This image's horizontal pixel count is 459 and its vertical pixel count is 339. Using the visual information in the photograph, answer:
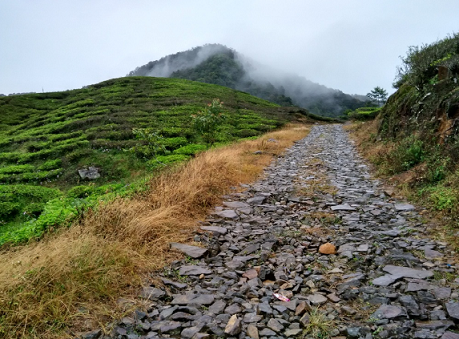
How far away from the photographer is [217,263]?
4539mm

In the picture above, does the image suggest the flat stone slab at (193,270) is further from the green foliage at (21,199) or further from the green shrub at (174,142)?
the green shrub at (174,142)

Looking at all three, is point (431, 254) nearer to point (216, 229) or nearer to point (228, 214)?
point (216, 229)

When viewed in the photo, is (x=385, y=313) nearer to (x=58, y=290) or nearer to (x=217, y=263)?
(x=217, y=263)

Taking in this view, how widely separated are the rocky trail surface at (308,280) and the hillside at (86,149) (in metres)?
2.65

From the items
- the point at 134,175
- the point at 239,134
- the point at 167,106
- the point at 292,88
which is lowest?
the point at 134,175

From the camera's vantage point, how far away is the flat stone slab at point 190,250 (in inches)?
185

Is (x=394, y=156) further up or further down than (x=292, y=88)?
further down

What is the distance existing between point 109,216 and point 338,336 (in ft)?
12.7

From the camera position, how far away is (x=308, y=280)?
12.9ft

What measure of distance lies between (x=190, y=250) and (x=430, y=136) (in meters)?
8.60

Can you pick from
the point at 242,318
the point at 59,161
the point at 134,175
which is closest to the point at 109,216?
the point at 242,318

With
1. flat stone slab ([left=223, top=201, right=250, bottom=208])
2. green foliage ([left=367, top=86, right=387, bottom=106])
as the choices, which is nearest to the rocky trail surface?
flat stone slab ([left=223, top=201, right=250, bottom=208])

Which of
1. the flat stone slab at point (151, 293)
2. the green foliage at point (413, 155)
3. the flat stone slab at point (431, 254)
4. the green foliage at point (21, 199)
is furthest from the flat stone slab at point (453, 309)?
the green foliage at point (21, 199)

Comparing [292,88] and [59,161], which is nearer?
[59,161]
